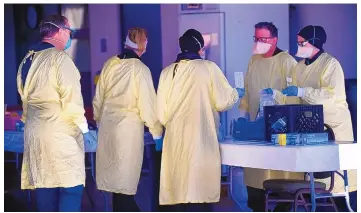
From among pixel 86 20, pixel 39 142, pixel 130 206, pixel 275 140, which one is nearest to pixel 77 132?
pixel 39 142

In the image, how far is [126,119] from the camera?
4.83 metres

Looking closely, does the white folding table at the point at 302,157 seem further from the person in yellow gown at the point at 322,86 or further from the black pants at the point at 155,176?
the black pants at the point at 155,176

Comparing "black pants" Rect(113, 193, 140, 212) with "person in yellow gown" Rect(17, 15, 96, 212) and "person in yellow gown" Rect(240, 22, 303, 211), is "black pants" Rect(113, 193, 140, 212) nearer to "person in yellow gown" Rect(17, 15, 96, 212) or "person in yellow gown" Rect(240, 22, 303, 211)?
"person in yellow gown" Rect(17, 15, 96, 212)

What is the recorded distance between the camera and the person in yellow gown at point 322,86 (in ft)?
15.0

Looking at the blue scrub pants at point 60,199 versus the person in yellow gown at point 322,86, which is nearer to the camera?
the blue scrub pants at point 60,199

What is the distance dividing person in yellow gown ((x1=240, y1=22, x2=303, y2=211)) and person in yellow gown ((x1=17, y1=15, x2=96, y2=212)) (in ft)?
4.58

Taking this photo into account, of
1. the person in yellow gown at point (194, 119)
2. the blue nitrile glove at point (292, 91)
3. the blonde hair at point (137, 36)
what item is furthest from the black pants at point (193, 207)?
the blonde hair at point (137, 36)

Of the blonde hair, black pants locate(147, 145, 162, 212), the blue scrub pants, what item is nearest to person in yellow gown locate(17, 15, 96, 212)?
the blue scrub pants

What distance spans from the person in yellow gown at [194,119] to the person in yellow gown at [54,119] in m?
0.61

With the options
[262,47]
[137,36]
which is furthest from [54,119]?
[262,47]

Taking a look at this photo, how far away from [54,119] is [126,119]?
712mm

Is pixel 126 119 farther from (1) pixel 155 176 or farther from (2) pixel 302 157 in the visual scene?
(2) pixel 302 157

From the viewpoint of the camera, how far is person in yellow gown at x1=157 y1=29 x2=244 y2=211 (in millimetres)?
4535

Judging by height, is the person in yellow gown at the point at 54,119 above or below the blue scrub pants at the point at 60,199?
above
